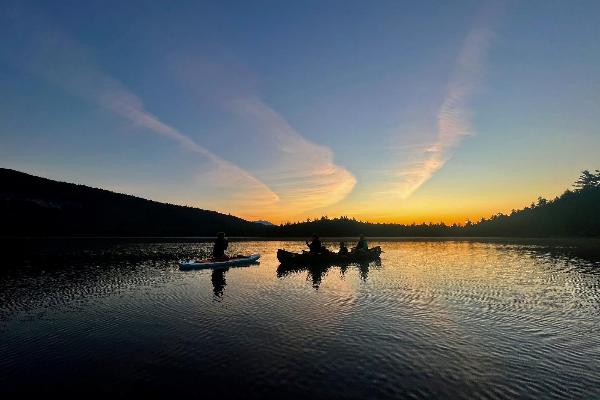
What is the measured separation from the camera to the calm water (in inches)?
465

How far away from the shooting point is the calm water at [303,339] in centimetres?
1182

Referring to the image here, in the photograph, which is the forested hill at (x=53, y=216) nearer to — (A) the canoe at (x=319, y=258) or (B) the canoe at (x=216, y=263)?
(B) the canoe at (x=216, y=263)

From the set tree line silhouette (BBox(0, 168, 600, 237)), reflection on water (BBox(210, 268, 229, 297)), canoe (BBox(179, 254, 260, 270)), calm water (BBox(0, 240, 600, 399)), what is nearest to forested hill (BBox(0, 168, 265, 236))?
tree line silhouette (BBox(0, 168, 600, 237))

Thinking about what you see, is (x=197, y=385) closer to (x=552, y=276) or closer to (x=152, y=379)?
(x=152, y=379)

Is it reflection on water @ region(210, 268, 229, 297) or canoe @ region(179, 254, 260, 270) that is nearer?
reflection on water @ region(210, 268, 229, 297)

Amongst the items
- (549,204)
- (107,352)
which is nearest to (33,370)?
(107,352)

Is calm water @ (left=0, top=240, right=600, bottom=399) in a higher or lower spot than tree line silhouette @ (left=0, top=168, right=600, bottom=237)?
lower

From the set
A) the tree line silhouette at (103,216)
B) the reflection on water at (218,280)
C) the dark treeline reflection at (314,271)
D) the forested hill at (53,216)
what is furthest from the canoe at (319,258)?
the forested hill at (53,216)

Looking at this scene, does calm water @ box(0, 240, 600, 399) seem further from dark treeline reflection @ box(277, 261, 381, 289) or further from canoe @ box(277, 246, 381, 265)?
canoe @ box(277, 246, 381, 265)

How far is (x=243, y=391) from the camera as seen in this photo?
11.2 m

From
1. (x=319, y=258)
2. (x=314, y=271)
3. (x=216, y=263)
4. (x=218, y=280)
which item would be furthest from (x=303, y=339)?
(x=319, y=258)

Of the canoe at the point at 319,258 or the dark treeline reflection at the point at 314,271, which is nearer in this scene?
the dark treeline reflection at the point at 314,271

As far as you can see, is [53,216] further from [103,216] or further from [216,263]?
A: [216,263]

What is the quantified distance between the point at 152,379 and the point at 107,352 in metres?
4.16
